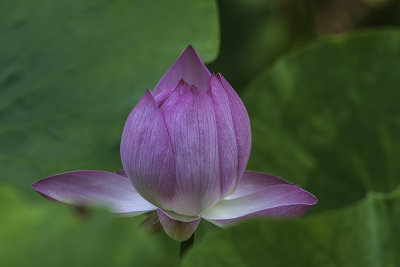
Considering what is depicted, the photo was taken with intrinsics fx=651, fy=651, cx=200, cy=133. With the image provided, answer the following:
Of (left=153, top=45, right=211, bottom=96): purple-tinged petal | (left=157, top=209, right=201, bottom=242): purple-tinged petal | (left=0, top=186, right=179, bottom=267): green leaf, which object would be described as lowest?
(left=0, top=186, right=179, bottom=267): green leaf

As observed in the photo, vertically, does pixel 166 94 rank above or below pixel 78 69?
below

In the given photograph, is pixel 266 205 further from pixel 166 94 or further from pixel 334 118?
pixel 334 118

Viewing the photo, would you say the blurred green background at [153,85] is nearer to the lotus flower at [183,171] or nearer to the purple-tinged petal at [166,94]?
the lotus flower at [183,171]

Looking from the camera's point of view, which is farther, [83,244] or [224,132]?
[224,132]

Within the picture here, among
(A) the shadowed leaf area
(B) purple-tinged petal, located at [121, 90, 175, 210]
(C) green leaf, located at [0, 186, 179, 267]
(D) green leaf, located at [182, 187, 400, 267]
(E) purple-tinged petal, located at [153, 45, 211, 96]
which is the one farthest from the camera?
(A) the shadowed leaf area

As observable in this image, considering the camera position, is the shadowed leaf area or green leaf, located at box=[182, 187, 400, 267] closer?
green leaf, located at box=[182, 187, 400, 267]

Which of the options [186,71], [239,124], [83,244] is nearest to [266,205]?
[239,124]

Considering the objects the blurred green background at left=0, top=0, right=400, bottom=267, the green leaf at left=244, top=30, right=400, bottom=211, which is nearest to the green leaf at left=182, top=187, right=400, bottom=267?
the blurred green background at left=0, top=0, right=400, bottom=267

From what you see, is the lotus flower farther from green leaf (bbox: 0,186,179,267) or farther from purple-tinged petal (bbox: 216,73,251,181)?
green leaf (bbox: 0,186,179,267)
